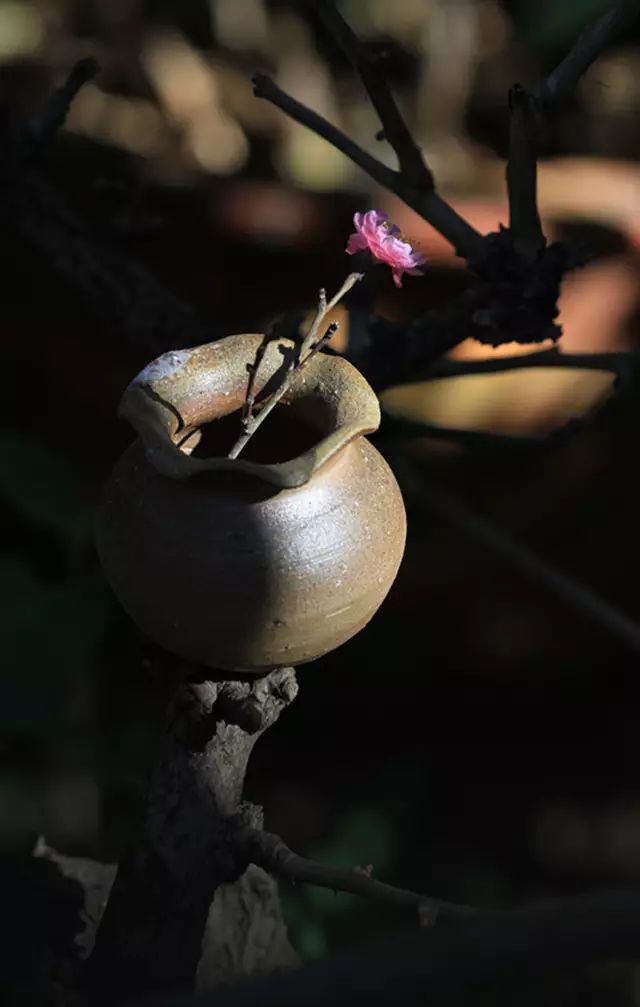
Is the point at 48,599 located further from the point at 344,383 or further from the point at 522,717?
the point at 522,717

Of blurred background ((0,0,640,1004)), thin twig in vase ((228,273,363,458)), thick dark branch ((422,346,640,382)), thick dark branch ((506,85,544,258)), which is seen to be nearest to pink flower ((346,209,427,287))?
thin twig in vase ((228,273,363,458))

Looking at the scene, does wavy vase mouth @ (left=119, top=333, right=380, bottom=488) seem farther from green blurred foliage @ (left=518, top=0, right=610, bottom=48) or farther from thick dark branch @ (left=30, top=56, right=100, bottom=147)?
green blurred foliage @ (left=518, top=0, right=610, bottom=48)

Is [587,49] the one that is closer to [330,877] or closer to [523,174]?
[523,174]

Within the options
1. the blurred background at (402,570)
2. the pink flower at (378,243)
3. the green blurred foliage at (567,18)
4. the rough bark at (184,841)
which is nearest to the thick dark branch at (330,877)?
the rough bark at (184,841)

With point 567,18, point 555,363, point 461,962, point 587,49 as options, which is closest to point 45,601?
point 555,363

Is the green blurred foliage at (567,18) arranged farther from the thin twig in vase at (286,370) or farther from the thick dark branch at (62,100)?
the thin twig in vase at (286,370)
